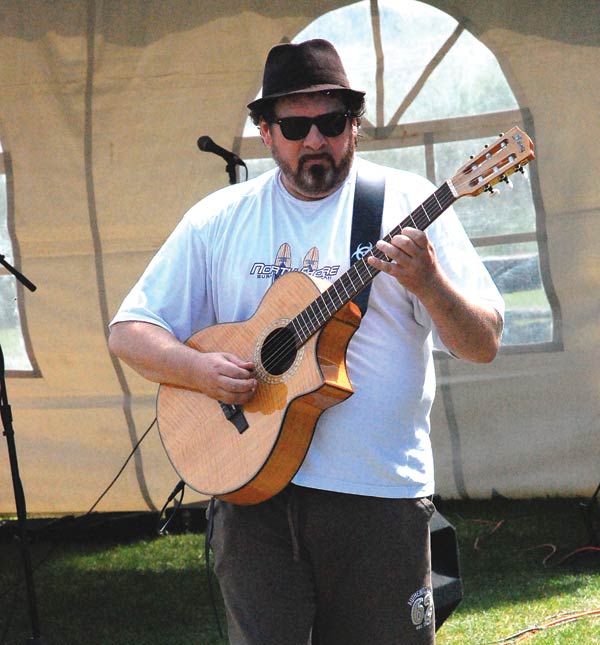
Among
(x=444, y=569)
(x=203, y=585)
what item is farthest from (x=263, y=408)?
(x=203, y=585)

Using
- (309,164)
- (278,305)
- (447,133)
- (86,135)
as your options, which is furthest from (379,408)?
(86,135)

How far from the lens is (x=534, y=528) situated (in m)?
5.21

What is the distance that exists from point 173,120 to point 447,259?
3.35 metres

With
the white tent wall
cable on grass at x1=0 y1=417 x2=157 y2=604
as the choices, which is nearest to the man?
the white tent wall

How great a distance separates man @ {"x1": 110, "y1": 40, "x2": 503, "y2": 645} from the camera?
2213 millimetres

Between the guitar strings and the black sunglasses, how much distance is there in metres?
0.33

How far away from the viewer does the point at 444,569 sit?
137 inches

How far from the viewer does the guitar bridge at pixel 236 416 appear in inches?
94.1

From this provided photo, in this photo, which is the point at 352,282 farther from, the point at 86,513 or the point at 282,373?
the point at 86,513

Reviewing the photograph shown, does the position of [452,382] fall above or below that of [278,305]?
below

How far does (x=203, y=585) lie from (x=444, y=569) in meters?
1.86

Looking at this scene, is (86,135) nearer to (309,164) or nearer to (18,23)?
(18,23)

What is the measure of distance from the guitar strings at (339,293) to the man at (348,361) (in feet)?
0.25

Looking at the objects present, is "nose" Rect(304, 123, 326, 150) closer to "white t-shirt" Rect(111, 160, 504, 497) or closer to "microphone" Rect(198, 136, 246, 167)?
"white t-shirt" Rect(111, 160, 504, 497)
